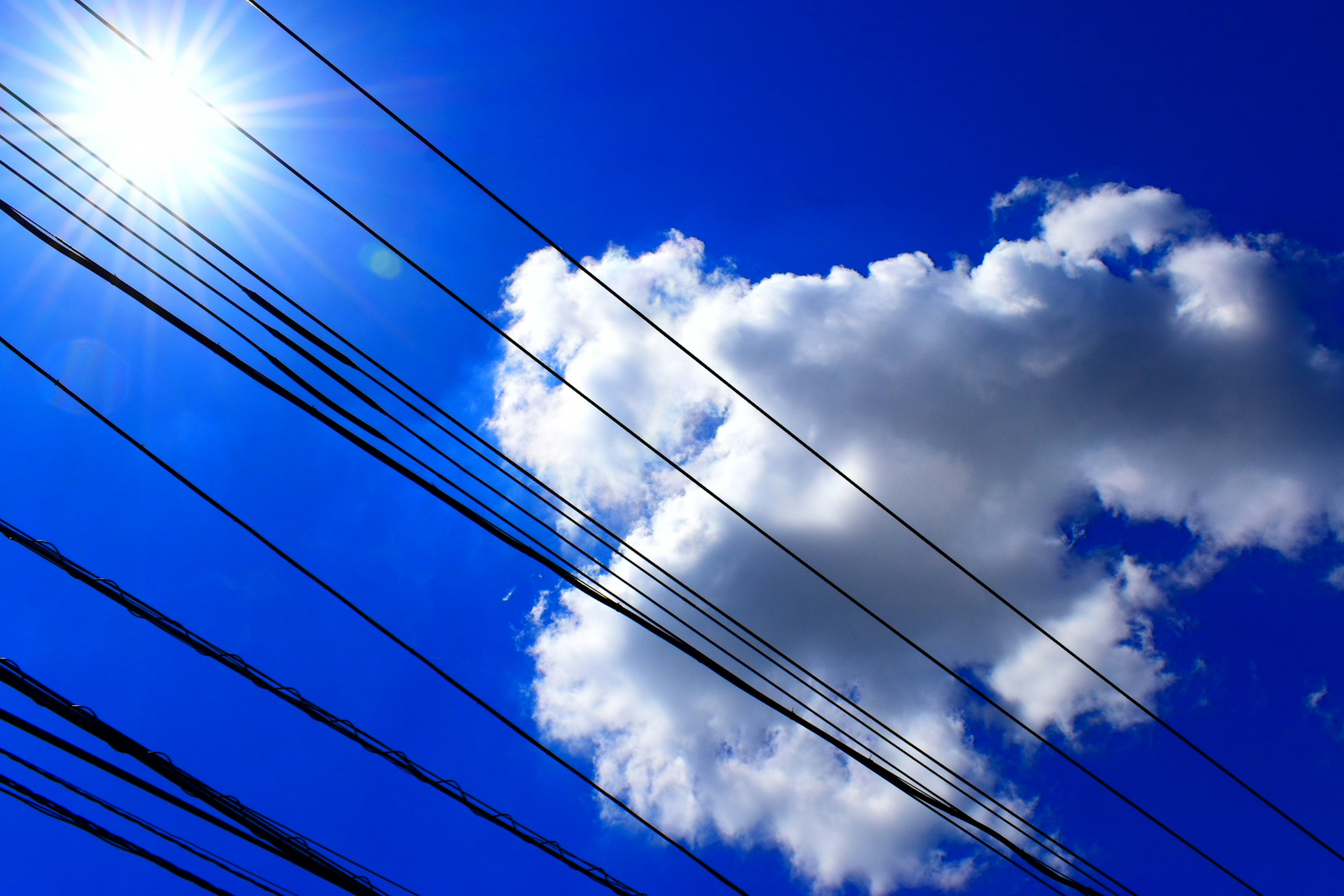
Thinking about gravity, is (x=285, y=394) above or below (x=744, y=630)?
above

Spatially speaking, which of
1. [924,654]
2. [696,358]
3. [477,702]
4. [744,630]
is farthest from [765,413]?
[477,702]

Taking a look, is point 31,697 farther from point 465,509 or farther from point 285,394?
point 465,509

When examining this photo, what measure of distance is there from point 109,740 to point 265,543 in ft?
5.78

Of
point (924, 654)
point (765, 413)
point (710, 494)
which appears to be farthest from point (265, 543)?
point (924, 654)

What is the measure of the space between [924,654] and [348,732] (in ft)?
18.7

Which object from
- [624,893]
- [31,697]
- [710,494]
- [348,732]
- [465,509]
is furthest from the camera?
[624,893]

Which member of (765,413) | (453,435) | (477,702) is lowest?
(477,702)

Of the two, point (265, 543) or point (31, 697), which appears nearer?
point (31, 697)

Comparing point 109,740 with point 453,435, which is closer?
point 109,740

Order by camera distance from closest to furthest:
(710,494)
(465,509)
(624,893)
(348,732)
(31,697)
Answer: (31,697)
(465,509)
(348,732)
(710,494)
(624,893)

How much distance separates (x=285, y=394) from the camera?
545 cm

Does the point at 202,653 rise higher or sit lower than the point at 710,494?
lower

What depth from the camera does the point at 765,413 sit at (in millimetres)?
7531

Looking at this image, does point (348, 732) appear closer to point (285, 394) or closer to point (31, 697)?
point (31, 697)
